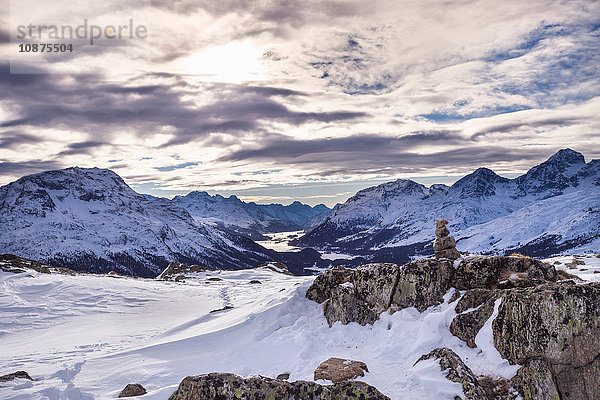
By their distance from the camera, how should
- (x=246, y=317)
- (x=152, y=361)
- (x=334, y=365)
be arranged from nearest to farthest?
(x=334, y=365) → (x=152, y=361) → (x=246, y=317)

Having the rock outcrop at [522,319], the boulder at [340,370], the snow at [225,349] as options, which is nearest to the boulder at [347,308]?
the rock outcrop at [522,319]

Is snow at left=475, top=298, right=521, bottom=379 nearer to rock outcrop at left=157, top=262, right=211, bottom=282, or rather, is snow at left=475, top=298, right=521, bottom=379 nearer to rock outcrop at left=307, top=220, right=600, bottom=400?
rock outcrop at left=307, top=220, right=600, bottom=400

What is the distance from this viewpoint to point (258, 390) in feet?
31.7

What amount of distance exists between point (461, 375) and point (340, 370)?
537 cm

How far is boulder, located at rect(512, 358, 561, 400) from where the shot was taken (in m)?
11.5

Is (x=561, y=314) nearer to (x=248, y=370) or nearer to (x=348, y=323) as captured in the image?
(x=348, y=323)

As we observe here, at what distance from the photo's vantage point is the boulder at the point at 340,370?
14102 mm

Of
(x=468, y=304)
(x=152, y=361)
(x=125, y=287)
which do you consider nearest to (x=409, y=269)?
(x=468, y=304)

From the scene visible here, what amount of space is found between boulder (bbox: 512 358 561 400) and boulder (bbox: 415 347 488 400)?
165cm

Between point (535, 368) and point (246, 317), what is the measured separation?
18908mm

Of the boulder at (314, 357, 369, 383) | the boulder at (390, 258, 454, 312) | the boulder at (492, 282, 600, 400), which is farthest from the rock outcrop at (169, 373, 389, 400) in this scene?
the boulder at (390, 258, 454, 312)

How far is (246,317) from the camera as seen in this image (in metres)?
25.3

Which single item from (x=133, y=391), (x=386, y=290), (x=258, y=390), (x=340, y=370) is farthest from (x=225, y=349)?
(x=258, y=390)

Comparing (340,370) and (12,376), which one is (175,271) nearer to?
(12,376)
